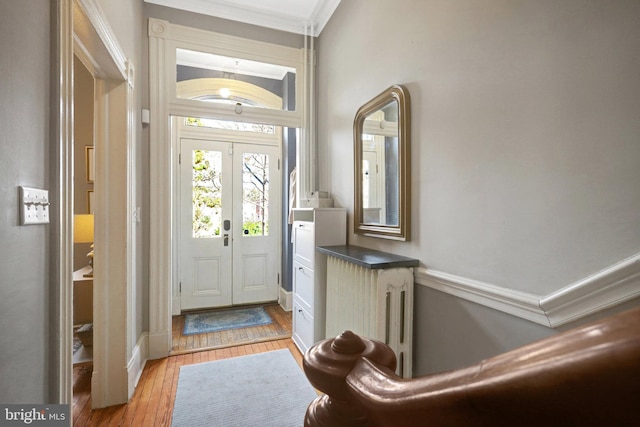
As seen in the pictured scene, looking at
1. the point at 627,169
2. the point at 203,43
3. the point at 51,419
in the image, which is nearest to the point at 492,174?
the point at 627,169

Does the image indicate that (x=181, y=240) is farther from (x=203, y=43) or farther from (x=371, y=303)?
(x=371, y=303)

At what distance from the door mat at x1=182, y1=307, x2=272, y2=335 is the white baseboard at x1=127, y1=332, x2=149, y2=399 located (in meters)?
0.58

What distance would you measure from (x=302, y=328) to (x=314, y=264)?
2.19ft

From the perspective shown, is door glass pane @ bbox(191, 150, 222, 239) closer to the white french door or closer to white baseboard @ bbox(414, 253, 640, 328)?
the white french door

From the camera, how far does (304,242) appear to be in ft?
8.41

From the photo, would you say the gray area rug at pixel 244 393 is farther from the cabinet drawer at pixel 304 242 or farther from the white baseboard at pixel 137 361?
the cabinet drawer at pixel 304 242

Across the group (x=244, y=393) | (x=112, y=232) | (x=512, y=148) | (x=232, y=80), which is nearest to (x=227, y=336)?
(x=244, y=393)

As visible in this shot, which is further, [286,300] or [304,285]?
[286,300]

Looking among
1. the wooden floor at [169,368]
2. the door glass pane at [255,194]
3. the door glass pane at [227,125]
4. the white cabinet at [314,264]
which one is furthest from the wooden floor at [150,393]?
the door glass pane at [227,125]

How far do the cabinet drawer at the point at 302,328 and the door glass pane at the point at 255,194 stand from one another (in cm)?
142

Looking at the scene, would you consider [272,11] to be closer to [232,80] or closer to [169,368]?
[232,80]

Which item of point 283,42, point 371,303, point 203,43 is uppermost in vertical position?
point 283,42

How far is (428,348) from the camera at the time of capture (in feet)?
5.16

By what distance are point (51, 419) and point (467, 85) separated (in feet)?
6.78
